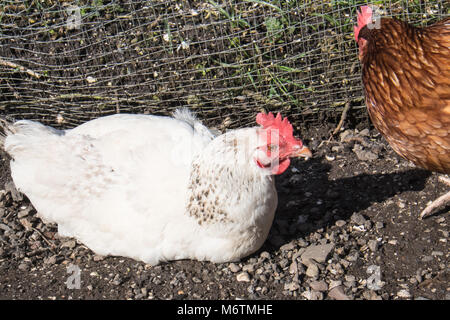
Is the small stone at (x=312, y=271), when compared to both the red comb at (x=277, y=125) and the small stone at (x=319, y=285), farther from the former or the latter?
the red comb at (x=277, y=125)

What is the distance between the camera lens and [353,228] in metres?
2.93

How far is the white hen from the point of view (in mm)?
2457

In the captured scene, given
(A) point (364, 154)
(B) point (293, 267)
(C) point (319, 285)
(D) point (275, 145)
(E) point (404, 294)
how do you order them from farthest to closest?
1. (A) point (364, 154)
2. (B) point (293, 267)
3. (C) point (319, 285)
4. (E) point (404, 294)
5. (D) point (275, 145)

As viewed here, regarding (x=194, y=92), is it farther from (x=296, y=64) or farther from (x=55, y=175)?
(x=55, y=175)

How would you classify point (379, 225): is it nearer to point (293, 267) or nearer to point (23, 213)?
point (293, 267)

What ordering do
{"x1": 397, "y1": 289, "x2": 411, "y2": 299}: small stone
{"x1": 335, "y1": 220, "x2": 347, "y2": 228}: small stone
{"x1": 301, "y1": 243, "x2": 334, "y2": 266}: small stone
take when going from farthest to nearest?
{"x1": 335, "y1": 220, "x2": 347, "y2": 228}: small stone, {"x1": 301, "y1": 243, "x2": 334, "y2": 266}: small stone, {"x1": 397, "y1": 289, "x2": 411, "y2": 299}: small stone

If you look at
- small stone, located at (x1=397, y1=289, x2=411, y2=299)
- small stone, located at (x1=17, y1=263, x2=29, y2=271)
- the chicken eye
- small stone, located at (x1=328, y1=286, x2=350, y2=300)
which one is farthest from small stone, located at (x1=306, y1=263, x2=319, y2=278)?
small stone, located at (x1=17, y1=263, x2=29, y2=271)

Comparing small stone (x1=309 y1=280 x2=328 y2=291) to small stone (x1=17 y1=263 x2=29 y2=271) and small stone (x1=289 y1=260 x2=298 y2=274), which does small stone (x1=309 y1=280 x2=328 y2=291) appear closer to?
small stone (x1=289 y1=260 x2=298 y2=274)

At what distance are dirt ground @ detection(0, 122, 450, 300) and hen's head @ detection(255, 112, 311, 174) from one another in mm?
583

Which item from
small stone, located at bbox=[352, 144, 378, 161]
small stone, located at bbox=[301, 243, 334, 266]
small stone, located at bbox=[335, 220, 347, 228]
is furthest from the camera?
small stone, located at bbox=[352, 144, 378, 161]

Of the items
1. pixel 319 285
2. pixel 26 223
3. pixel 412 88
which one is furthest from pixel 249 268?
pixel 26 223

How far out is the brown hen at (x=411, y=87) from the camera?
8.25ft

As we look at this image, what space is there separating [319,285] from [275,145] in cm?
74

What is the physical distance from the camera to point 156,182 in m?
2.64
